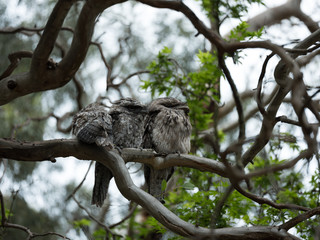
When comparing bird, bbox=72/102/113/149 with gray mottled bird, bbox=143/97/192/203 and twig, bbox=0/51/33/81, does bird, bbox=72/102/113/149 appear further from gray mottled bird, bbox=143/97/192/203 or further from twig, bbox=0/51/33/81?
gray mottled bird, bbox=143/97/192/203

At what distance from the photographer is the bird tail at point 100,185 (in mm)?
3953

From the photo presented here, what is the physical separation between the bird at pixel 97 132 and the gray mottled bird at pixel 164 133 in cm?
75

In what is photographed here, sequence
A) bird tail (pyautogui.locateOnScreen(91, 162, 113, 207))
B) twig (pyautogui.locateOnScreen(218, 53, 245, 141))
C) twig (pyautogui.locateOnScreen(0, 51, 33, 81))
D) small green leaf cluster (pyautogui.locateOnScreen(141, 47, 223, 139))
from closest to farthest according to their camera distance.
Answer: twig (pyautogui.locateOnScreen(218, 53, 245, 141)), twig (pyautogui.locateOnScreen(0, 51, 33, 81)), bird tail (pyautogui.locateOnScreen(91, 162, 113, 207)), small green leaf cluster (pyautogui.locateOnScreen(141, 47, 223, 139))

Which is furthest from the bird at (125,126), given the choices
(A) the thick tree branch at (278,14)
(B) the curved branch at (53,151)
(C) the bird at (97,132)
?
(A) the thick tree branch at (278,14)

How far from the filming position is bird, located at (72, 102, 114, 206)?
3254 mm

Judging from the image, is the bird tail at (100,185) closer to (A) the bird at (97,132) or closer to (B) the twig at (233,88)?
(A) the bird at (97,132)

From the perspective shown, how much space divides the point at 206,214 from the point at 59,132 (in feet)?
11.5

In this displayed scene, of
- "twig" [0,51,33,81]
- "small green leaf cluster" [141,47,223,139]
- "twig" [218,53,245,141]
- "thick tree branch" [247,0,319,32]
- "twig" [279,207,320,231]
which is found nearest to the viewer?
"twig" [279,207,320,231]

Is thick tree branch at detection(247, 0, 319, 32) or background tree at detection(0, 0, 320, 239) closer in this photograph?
background tree at detection(0, 0, 320, 239)

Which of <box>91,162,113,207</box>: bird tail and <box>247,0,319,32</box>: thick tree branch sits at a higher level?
<box>247,0,319,32</box>: thick tree branch

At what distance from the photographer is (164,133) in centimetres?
469

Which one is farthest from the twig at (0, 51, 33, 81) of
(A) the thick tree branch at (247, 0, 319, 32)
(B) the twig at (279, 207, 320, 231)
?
(A) the thick tree branch at (247, 0, 319, 32)

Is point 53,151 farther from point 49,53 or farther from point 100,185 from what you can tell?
point 100,185

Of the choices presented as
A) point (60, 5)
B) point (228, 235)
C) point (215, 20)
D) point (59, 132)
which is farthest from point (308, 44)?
point (59, 132)
